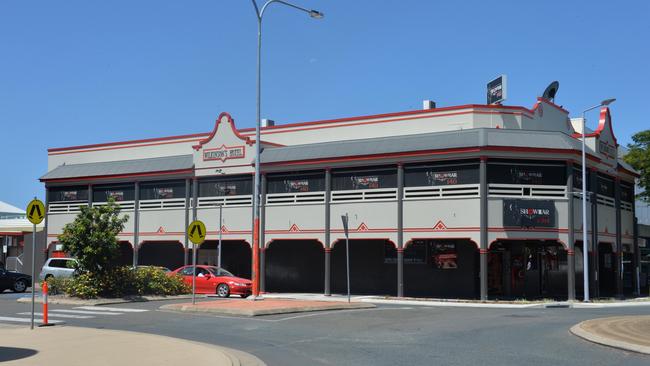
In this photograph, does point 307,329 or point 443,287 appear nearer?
point 307,329

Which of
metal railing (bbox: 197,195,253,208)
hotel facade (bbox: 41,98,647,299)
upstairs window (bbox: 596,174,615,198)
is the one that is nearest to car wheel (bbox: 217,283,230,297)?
hotel facade (bbox: 41,98,647,299)

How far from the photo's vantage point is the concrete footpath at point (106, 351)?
439 inches

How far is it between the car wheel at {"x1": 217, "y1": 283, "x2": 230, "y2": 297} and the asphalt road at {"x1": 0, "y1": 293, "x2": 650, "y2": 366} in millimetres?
6784

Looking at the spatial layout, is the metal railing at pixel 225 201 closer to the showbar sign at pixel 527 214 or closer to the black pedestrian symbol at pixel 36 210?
the showbar sign at pixel 527 214

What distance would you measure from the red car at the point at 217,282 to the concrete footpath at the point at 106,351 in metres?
14.2

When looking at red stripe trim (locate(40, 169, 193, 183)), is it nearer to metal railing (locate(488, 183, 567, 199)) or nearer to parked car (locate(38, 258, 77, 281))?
parked car (locate(38, 258, 77, 281))

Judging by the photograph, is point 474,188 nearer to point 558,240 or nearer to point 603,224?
point 558,240

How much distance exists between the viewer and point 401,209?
1223 inches

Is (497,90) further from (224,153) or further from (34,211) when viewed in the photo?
(34,211)

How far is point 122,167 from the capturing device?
40.8 m

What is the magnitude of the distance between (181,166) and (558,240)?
64.2ft

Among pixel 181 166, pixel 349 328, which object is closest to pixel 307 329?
pixel 349 328

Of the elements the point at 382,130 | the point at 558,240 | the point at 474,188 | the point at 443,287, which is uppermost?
the point at 382,130

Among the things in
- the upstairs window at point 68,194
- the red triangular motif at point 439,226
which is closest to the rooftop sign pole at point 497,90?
the red triangular motif at point 439,226
